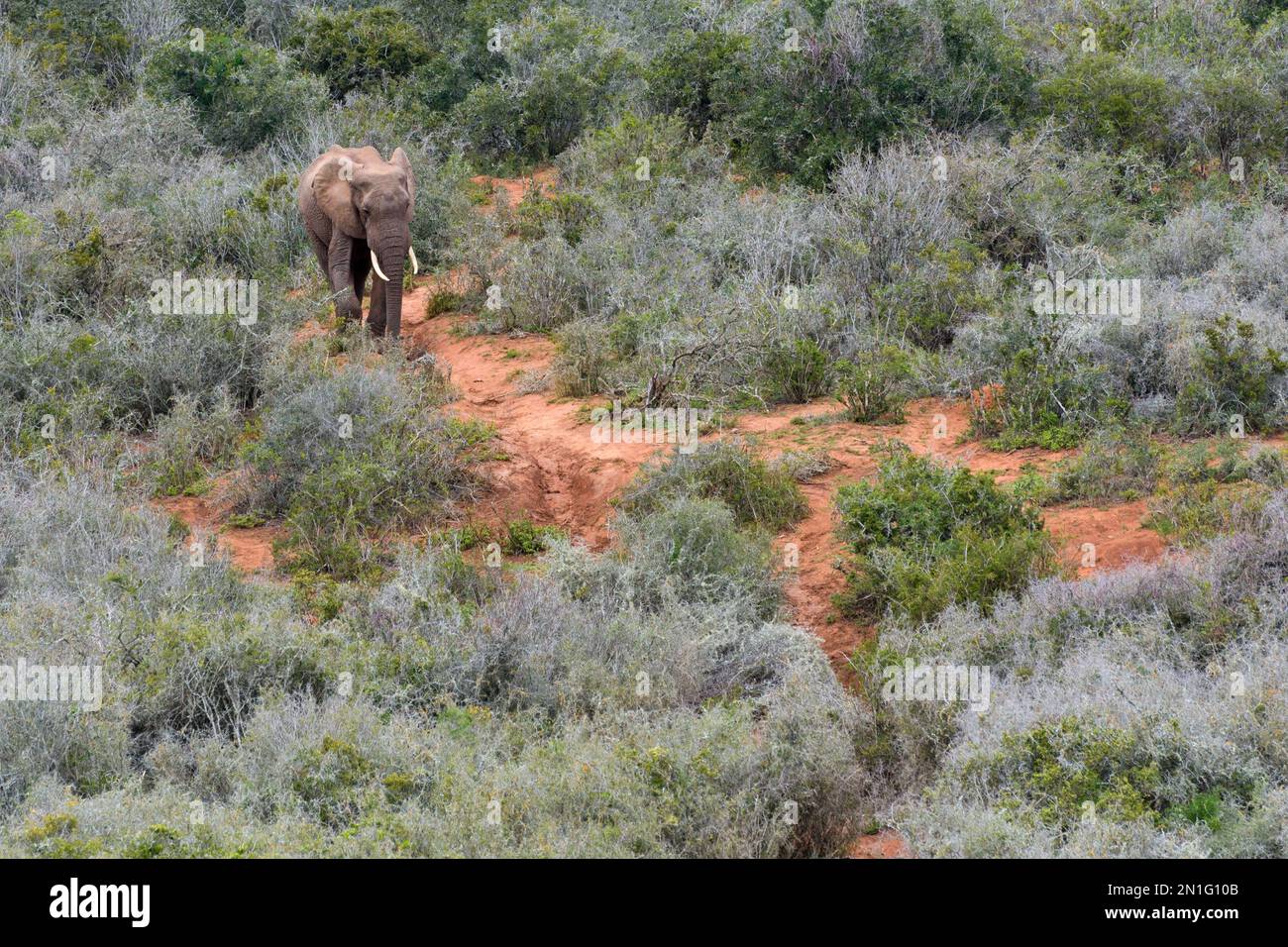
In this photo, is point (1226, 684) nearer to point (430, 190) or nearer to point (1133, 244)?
point (1133, 244)

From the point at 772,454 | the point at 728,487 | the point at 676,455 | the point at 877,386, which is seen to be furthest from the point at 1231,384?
the point at 676,455

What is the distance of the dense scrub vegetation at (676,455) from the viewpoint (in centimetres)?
502

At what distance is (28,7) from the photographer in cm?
1847

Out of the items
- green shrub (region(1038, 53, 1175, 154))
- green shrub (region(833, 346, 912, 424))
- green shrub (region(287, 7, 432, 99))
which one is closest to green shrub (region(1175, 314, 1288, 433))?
green shrub (region(833, 346, 912, 424))

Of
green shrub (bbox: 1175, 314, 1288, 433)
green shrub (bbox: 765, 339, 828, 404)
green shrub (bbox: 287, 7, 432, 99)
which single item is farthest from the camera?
green shrub (bbox: 287, 7, 432, 99)

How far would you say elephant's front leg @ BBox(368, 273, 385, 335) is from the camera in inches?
456

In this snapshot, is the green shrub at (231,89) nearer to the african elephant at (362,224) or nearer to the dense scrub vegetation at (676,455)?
the dense scrub vegetation at (676,455)

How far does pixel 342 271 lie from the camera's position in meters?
11.7

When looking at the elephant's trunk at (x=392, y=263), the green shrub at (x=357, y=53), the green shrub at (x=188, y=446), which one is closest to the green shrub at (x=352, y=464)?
the green shrub at (x=188, y=446)

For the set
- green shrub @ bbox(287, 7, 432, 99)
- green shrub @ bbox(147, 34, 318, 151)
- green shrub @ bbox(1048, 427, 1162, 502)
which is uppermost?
green shrub @ bbox(287, 7, 432, 99)

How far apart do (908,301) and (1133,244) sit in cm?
Answer: 222

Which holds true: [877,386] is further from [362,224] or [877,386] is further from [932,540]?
[362,224]

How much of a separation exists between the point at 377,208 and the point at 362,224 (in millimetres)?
415

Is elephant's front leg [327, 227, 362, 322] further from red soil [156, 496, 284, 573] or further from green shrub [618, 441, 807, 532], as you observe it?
green shrub [618, 441, 807, 532]
